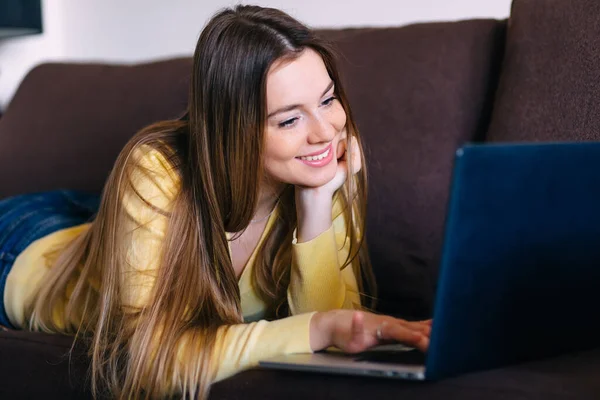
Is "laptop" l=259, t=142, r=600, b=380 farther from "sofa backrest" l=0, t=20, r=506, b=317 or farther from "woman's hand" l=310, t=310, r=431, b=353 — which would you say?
"sofa backrest" l=0, t=20, r=506, b=317

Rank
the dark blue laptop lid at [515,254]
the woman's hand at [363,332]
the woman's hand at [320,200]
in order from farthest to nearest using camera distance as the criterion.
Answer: the woman's hand at [320,200], the woman's hand at [363,332], the dark blue laptop lid at [515,254]

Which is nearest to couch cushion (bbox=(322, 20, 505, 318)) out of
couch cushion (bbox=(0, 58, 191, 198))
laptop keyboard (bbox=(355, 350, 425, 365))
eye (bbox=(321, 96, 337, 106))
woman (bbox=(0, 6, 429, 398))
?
woman (bbox=(0, 6, 429, 398))

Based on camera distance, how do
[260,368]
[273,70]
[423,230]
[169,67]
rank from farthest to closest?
1. [169,67]
2. [423,230]
3. [273,70]
4. [260,368]

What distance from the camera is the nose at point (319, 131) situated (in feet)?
3.88

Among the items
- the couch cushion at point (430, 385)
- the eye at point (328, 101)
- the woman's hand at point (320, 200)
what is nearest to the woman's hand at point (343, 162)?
the woman's hand at point (320, 200)

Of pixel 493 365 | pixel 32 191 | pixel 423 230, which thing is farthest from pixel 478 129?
pixel 32 191

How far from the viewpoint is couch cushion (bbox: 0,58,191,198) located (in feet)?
5.99

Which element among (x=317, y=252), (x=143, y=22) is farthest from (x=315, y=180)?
(x=143, y=22)

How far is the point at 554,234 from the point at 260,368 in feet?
1.27

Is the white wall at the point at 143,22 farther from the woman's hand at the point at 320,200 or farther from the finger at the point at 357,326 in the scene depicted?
the finger at the point at 357,326

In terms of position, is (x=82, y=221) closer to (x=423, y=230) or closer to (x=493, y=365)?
(x=423, y=230)

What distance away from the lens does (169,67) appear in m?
1.86

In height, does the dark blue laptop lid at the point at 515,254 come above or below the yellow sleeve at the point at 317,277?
above

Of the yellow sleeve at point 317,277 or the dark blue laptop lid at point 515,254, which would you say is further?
the yellow sleeve at point 317,277
